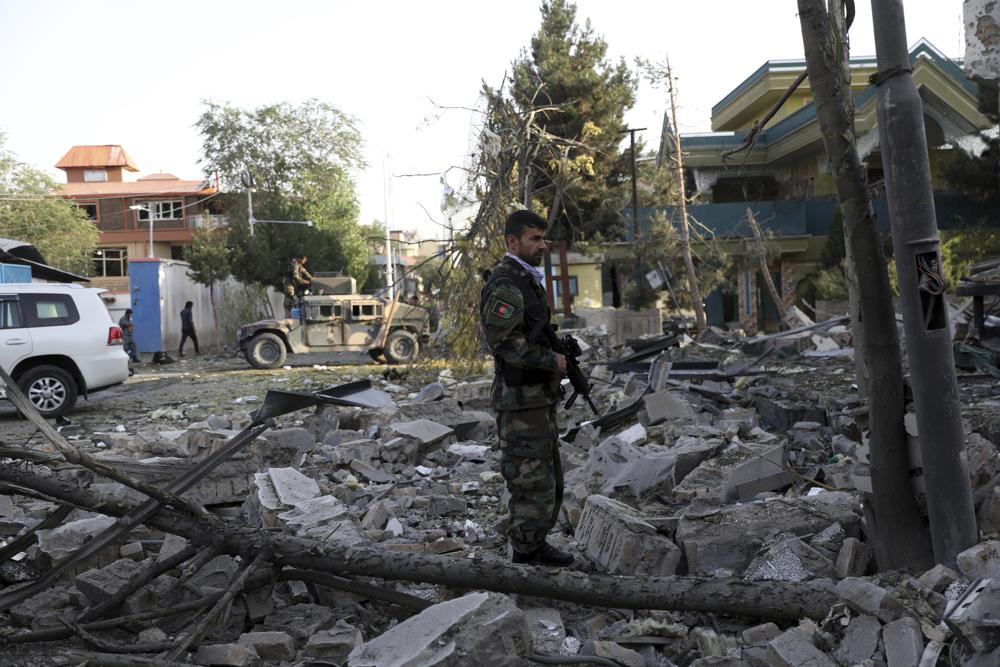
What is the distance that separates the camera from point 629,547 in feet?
12.2

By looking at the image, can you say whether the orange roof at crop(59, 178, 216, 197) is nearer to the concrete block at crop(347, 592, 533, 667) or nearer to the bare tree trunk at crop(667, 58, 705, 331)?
the bare tree trunk at crop(667, 58, 705, 331)

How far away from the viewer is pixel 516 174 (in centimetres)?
→ 1161

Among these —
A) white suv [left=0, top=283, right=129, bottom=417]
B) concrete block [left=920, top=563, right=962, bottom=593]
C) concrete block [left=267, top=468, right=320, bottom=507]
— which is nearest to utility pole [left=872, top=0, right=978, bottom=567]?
concrete block [left=920, top=563, right=962, bottom=593]

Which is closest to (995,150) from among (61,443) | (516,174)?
(516,174)

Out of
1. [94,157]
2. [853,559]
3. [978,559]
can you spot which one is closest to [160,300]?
[853,559]

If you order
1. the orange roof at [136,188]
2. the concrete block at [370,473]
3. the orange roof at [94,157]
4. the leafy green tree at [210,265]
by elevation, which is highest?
the orange roof at [94,157]

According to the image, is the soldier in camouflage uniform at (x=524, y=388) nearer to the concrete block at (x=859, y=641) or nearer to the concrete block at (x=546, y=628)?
the concrete block at (x=546, y=628)

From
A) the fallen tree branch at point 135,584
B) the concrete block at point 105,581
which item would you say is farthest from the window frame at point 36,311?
the fallen tree branch at point 135,584

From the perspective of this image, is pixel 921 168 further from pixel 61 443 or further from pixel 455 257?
pixel 455 257

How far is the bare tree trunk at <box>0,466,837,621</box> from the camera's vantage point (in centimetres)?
308

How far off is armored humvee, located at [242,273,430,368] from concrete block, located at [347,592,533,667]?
15061 mm

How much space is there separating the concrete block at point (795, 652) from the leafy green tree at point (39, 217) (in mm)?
32687

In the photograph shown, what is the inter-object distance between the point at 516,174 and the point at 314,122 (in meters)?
30.3

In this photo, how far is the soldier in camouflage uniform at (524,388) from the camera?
12.4 feet
